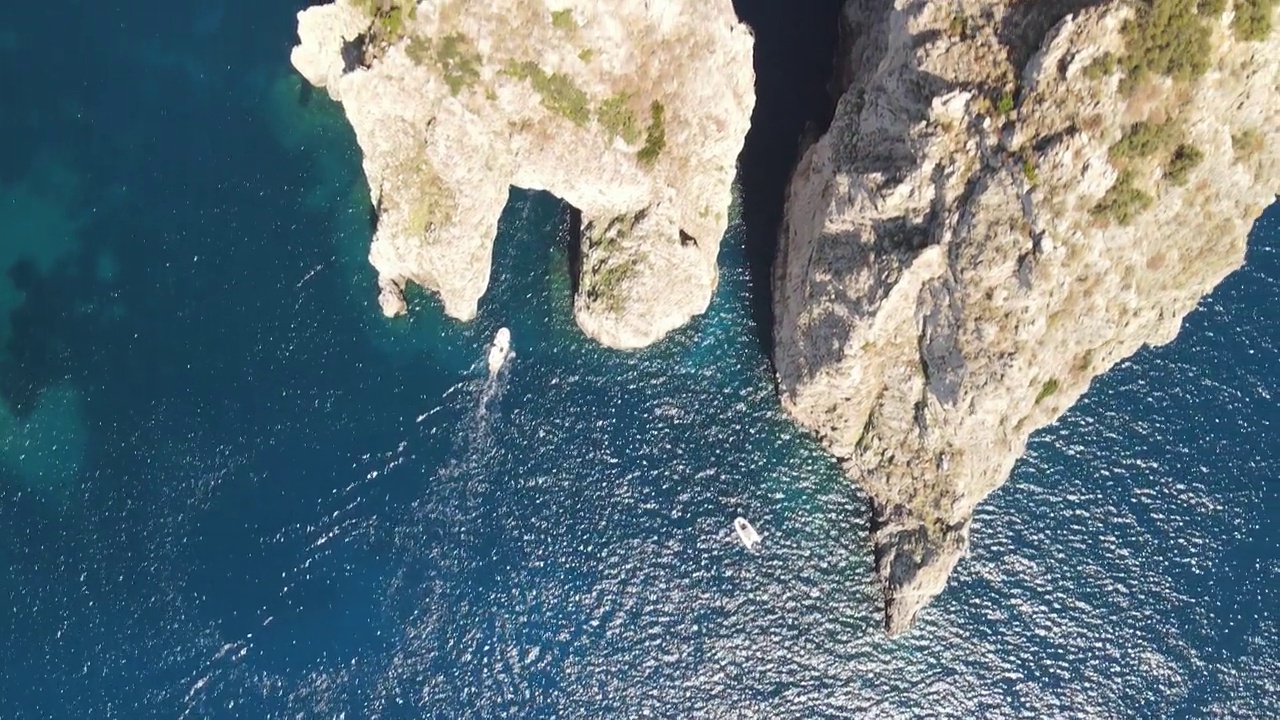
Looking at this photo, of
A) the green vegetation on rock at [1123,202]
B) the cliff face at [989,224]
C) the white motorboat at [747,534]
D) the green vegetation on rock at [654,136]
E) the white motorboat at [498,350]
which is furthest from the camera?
the white motorboat at [498,350]

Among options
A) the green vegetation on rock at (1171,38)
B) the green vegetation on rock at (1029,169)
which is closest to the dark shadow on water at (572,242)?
the green vegetation on rock at (1029,169)

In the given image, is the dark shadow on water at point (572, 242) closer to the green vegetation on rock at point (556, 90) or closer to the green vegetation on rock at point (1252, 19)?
the green vegetation on rock at point (556, 90)

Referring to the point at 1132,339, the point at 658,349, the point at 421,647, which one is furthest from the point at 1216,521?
the point at 421,647

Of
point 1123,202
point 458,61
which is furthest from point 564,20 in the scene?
point 1123,202

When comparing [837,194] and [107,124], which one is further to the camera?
[107,124]

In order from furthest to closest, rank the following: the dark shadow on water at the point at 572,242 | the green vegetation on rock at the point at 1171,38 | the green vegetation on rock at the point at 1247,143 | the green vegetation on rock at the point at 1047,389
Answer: the dark shadow on water at the point at 572,242
the green vegetation on rock at the point at 1047,389
the green vegetation on rock at the point at 1247,143
the green vegetation on rock at the point at 1171,38

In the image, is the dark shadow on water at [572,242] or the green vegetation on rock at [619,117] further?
the dark shadow on water at [572,242]

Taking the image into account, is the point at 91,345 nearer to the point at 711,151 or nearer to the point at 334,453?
the point at 334,453
